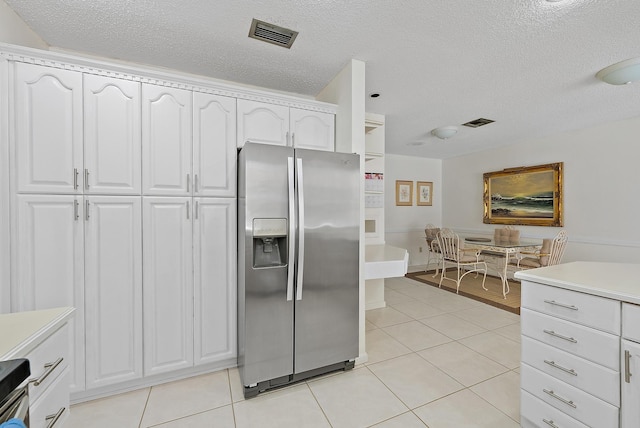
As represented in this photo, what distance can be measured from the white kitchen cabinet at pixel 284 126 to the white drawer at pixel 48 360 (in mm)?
1557

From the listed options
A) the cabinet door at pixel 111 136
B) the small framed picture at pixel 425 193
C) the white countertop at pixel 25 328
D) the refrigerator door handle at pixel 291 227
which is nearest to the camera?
the white countertop at pixel 25 328

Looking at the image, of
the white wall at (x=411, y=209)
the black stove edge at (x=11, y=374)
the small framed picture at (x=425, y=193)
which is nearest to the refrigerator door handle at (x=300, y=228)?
the black stove edge at (x=11, y=374)

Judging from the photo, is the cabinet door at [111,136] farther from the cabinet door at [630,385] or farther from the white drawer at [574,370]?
the cabinet door at [630,385]

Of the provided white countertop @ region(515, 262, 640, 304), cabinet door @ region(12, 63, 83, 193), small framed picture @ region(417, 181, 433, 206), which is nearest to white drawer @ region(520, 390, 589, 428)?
white countertop @ region(515, 262, 640, 304)

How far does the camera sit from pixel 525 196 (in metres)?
4.74

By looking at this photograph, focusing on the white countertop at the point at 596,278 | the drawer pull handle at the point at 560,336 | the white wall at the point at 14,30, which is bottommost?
the drawer pull handle at the point at 560,336

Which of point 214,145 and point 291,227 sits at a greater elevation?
point 214,145

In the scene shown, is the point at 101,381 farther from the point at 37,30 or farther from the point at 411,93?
the point at 411,93

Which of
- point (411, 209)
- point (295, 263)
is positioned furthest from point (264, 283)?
point (411, 209)

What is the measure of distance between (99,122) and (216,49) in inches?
39.2

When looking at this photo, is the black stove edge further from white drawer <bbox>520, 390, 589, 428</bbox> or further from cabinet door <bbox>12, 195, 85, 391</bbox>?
white drawer <bbox>520, 390, 589, 428</bbox>

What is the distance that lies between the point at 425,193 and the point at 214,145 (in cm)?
534

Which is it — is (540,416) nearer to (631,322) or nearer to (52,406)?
(631,322)

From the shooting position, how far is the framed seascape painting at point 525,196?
4.38 metres
